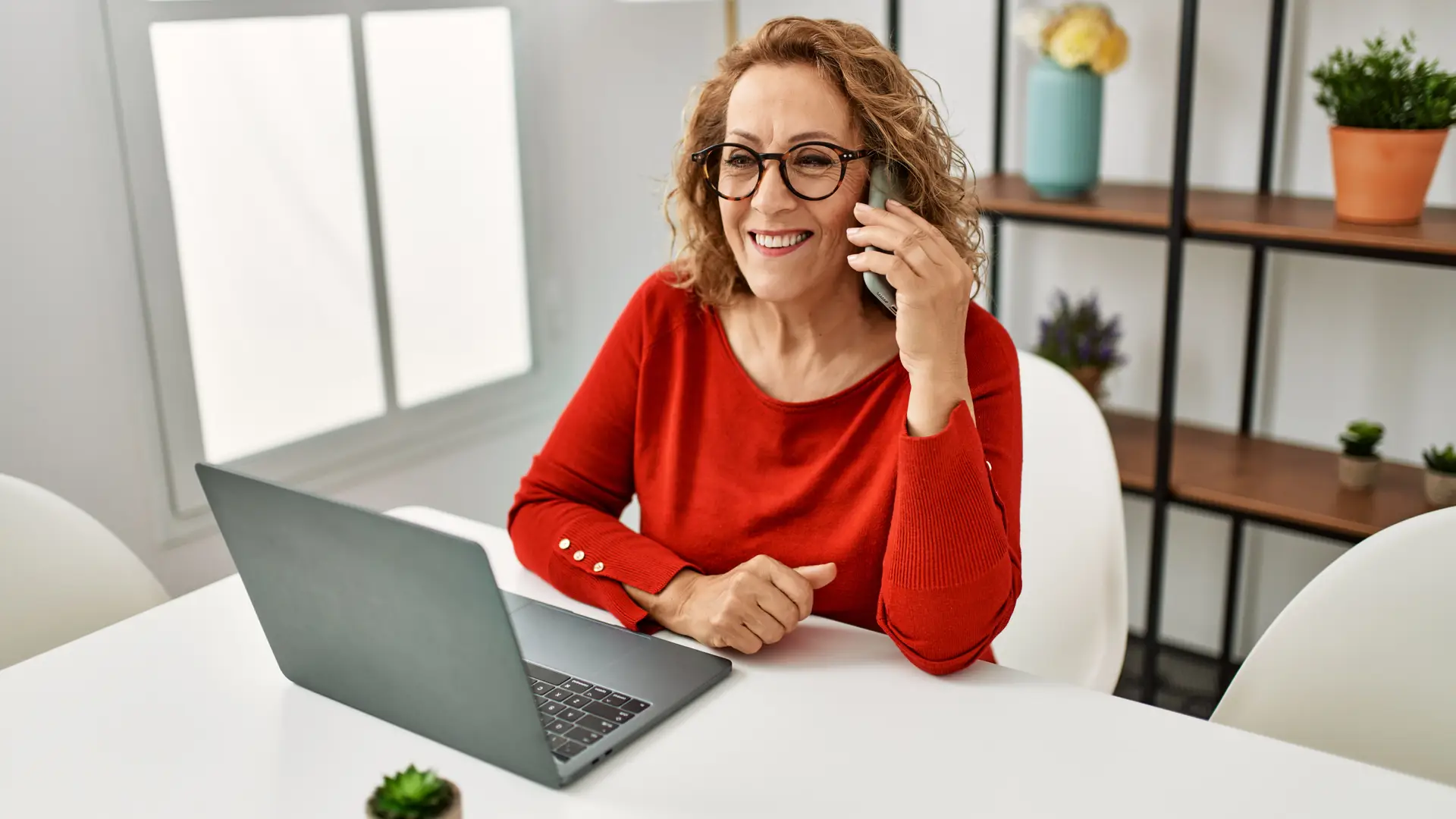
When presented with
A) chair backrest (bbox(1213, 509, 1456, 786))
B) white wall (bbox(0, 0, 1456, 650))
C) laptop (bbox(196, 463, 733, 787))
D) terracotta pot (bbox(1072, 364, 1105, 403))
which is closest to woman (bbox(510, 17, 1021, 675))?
laptop (bbox(196, 463, 733, 787))

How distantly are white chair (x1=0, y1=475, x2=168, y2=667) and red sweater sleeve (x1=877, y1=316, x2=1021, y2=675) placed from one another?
885 millimetres

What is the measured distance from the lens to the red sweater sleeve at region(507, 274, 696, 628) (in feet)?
4.35

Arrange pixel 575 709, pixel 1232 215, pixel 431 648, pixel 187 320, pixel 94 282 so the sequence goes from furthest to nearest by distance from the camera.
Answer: pixel 1232 215 < pixel 187 320 < pixel 94 282 < pixel 575 709 < pixel 431 648

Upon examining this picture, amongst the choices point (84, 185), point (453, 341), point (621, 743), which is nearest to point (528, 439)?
point (453, 341)

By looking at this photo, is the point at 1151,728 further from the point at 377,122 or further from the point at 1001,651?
the point at 377,122

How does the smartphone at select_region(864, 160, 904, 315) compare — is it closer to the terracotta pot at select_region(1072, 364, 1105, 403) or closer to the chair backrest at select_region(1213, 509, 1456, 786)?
the chair backrest at select_region(1213, 509, 1456, 786)

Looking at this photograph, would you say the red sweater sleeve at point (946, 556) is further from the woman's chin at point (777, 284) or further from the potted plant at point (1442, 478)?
the potted plant at point (1442, 478)

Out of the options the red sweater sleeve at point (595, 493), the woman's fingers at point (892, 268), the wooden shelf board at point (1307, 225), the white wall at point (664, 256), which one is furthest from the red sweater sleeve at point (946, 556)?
the white wall at point (664, 256)

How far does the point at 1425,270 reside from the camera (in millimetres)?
2160

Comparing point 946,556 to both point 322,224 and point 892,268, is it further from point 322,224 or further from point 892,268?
point 322,224

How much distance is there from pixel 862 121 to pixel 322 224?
3.97ft

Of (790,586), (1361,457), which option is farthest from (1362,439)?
(790,586)

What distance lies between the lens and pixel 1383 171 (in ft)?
6.31

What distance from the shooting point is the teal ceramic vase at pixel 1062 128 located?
2223 millimetres
